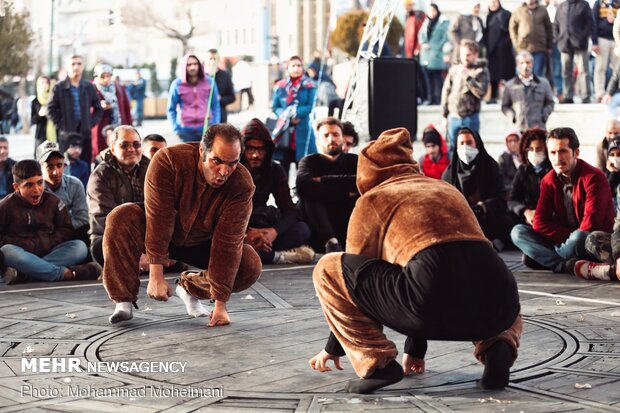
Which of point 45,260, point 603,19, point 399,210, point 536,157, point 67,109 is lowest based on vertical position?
point 45,260

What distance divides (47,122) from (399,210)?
1010 centimetres

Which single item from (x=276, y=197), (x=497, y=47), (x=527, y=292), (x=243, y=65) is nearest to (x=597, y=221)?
(x=527, y=292)

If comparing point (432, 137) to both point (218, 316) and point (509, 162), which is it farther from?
point (218, 316)

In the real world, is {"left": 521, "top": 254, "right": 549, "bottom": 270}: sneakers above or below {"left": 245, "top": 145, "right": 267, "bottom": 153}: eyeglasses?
below

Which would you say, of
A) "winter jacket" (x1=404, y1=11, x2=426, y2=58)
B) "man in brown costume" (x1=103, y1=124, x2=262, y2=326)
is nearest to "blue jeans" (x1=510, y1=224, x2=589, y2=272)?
"man in brown costume" (x1=103, y1=124, x2=262, y2=326)

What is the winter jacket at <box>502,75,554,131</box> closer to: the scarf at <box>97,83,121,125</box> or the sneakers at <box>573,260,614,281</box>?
the scarf at <box>97,83,121,125</box>

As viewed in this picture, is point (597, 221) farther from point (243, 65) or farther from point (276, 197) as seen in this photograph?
point (243, 65)

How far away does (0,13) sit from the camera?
31.2 ft

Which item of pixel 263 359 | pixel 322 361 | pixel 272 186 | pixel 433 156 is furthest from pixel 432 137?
pixel 322 361

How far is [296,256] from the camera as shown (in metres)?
10.6

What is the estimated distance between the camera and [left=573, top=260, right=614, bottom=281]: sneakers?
9242 millimetres

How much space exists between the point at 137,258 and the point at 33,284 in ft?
8.05

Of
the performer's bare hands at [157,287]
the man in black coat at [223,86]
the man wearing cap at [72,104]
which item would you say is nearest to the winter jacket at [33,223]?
the performer's bare hands at [157,287]

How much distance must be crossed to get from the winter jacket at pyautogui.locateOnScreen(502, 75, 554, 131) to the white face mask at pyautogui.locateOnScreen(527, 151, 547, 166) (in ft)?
12.1
